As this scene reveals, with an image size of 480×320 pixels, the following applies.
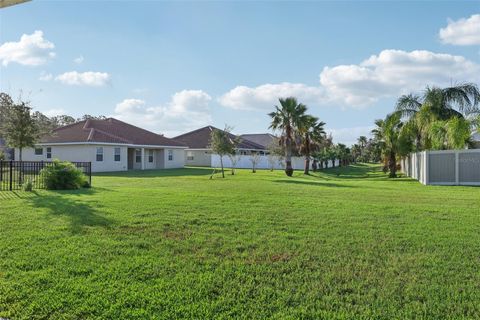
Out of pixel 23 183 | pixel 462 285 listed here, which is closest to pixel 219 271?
pixel 462 285

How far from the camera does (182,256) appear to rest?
18.9ft

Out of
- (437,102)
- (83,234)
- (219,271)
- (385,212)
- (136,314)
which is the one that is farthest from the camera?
(437,102)

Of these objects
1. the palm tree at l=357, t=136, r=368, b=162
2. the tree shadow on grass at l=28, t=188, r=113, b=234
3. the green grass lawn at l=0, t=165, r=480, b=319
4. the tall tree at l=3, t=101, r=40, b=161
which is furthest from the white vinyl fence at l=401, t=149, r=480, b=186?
the palm tree at l=357, t=136, r=368, b=162

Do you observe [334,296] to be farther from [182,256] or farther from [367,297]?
[182,256]

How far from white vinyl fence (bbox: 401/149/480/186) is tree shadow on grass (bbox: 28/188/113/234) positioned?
57.9 feet

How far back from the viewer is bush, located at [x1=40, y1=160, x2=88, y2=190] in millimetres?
15086

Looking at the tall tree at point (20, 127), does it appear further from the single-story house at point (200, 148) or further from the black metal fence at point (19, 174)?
the single-story house at point (200, 148)

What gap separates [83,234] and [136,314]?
3.60m

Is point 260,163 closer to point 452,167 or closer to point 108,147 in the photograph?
point 108,147

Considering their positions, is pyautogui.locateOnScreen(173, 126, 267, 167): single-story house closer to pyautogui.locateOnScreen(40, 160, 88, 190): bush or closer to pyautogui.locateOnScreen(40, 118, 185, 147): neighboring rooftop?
pyautogui.locateOnScreen(40, 118, 185, 147): neighboring rooftop

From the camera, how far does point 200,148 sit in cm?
5012

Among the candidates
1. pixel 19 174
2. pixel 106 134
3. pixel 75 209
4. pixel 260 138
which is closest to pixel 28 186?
pixel 19 174

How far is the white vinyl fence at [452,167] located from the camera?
20.6 meters

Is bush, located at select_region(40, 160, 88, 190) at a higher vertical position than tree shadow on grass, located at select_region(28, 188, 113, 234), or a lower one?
higher
